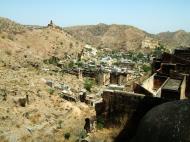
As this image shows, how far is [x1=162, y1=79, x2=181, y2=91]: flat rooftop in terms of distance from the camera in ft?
51.9

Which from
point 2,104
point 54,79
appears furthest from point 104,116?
point 54,79

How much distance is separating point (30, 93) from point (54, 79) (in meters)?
8.50

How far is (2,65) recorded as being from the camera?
125 feet

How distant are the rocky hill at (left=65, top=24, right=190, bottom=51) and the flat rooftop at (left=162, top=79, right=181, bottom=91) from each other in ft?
231

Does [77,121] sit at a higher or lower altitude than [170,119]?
lower

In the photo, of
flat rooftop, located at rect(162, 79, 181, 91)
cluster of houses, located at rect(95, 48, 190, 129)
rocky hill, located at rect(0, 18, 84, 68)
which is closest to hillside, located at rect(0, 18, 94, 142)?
rocky hill, located at rect(0, 18, 84, 68)

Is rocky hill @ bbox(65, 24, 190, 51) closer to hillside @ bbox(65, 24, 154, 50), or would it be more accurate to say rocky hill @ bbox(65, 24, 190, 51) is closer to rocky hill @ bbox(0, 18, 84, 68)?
hillside @ bbox(65, 24, 154, 50)

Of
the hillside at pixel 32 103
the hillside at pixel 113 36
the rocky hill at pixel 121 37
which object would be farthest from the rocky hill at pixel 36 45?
the hillside at pixel 113 36

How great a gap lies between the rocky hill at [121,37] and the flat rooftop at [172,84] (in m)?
70.5

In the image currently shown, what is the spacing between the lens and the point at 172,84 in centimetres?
1705

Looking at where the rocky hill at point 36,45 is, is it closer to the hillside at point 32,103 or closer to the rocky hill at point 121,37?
the hillside at point 32,103

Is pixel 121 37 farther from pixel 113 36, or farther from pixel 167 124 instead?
pixel 167 124

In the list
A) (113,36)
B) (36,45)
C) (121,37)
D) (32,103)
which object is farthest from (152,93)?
(113,36)

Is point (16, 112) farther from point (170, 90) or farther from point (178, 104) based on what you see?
point (178, 104)
